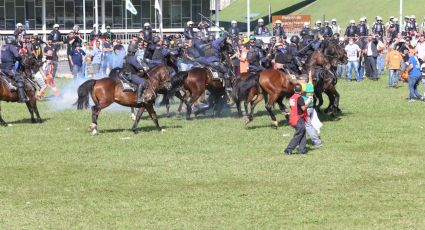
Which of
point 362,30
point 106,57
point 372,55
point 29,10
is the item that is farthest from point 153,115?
point 29,10

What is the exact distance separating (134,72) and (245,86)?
303cm

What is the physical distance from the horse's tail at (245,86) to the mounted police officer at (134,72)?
263cm

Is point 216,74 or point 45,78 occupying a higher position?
point 216,74

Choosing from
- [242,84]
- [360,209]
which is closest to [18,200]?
[360,209]

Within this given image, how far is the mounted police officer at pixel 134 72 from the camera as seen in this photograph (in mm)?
22812

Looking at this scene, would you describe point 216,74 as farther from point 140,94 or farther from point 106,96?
point 106,96

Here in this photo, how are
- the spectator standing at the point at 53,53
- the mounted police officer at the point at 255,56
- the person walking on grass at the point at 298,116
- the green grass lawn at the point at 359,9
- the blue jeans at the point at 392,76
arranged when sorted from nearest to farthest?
the person walking on grass at the point at 298,116, the mounted police officer at the point at 255,56, the blue jeans at the point at 392,76, the spectator standing at the point at 53,53, the green grass lawn at the point at 359,9

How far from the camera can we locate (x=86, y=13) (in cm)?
7181

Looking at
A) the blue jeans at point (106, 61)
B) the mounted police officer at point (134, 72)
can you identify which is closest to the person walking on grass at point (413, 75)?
the mounted police officer at point (134, 72)

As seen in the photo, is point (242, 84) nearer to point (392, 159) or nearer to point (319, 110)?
point (319, 110)

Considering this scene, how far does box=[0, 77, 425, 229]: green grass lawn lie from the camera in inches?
532

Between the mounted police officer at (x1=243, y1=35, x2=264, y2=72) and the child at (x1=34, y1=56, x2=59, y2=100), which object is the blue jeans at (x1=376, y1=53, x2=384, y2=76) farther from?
the child at (x1=34, y1=56, x2=59, y2=100)

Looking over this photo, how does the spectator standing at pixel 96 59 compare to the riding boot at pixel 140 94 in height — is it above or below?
above

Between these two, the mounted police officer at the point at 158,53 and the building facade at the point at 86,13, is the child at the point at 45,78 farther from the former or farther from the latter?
the building facade at the point at 86,13
